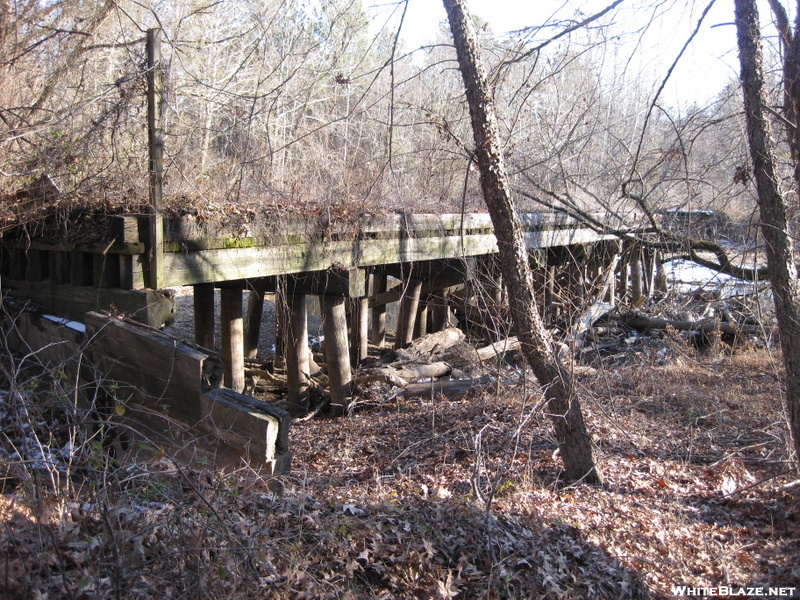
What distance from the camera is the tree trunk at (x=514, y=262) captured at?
434 cm

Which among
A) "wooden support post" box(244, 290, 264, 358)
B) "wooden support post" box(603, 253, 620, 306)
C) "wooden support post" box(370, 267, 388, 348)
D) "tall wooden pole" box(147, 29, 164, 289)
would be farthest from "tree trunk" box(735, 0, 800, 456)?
"wooden support post" box(244, 290, 264, 358)

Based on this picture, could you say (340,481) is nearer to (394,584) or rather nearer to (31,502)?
(394,584)

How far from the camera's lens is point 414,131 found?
61.4ft

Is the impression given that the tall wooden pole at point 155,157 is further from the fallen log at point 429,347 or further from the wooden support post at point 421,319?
the wooden support post at point 421,319

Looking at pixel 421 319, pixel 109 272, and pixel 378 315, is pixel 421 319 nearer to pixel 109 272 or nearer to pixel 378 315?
pixel 378 315

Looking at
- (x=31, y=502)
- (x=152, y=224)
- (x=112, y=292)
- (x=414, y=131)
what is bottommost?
(x=31, y=502)

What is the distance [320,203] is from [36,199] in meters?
2.93

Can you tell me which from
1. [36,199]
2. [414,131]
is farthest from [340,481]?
[414,131]

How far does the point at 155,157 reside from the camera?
5215 mm

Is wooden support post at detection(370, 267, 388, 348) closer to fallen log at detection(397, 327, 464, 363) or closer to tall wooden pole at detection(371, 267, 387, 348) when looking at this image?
tall wooden pole at detection(371, 267, 387, 348)

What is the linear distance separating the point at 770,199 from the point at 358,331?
6.70 m

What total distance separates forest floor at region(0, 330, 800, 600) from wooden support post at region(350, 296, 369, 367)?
3.48 metres

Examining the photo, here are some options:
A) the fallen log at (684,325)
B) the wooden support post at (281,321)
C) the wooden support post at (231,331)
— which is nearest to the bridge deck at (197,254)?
the wooden support post at (281,321)

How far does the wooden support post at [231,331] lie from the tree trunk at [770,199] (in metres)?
5.71
